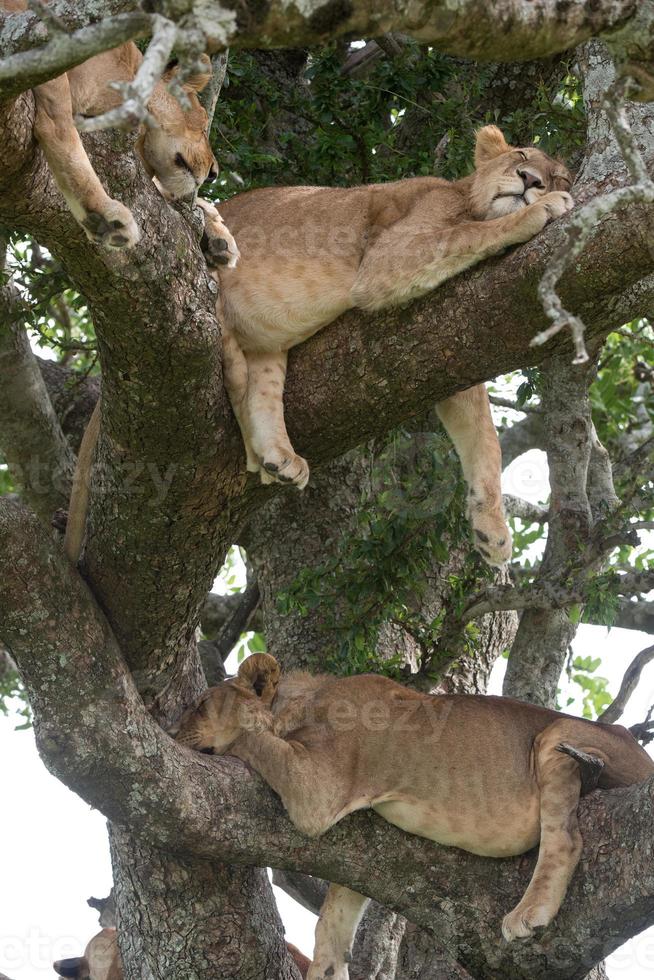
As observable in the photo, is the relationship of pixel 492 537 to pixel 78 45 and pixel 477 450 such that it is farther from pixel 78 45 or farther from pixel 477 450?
pixel 78 45

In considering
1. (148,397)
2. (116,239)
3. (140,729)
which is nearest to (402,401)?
(148,397)

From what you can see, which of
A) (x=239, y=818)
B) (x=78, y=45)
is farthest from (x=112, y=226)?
(x=239, y=818)

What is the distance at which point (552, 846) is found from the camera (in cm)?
441

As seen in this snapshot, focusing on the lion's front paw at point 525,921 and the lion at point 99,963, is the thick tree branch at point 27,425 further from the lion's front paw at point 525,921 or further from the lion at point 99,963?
the lion's front paw at point 525,921

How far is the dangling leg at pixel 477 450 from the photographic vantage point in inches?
197

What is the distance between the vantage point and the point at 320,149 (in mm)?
6277

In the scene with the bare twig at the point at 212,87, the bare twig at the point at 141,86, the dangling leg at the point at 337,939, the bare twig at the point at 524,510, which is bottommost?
the dangling leg at the point at 337,939

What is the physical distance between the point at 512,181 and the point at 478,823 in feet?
8.30

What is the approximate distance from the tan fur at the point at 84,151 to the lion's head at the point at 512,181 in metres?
1.13

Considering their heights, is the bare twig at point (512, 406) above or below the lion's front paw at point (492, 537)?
above

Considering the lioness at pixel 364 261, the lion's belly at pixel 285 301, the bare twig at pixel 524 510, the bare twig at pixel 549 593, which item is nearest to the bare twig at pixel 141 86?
the lioness at pixel 364 261

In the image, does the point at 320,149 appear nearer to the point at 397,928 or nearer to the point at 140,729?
the point at 140,729

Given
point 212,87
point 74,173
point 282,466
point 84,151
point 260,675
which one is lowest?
point 260,675

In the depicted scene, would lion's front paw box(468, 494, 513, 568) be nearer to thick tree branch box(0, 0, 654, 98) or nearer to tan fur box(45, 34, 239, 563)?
tan fur box(45, 34, 239, 563)
